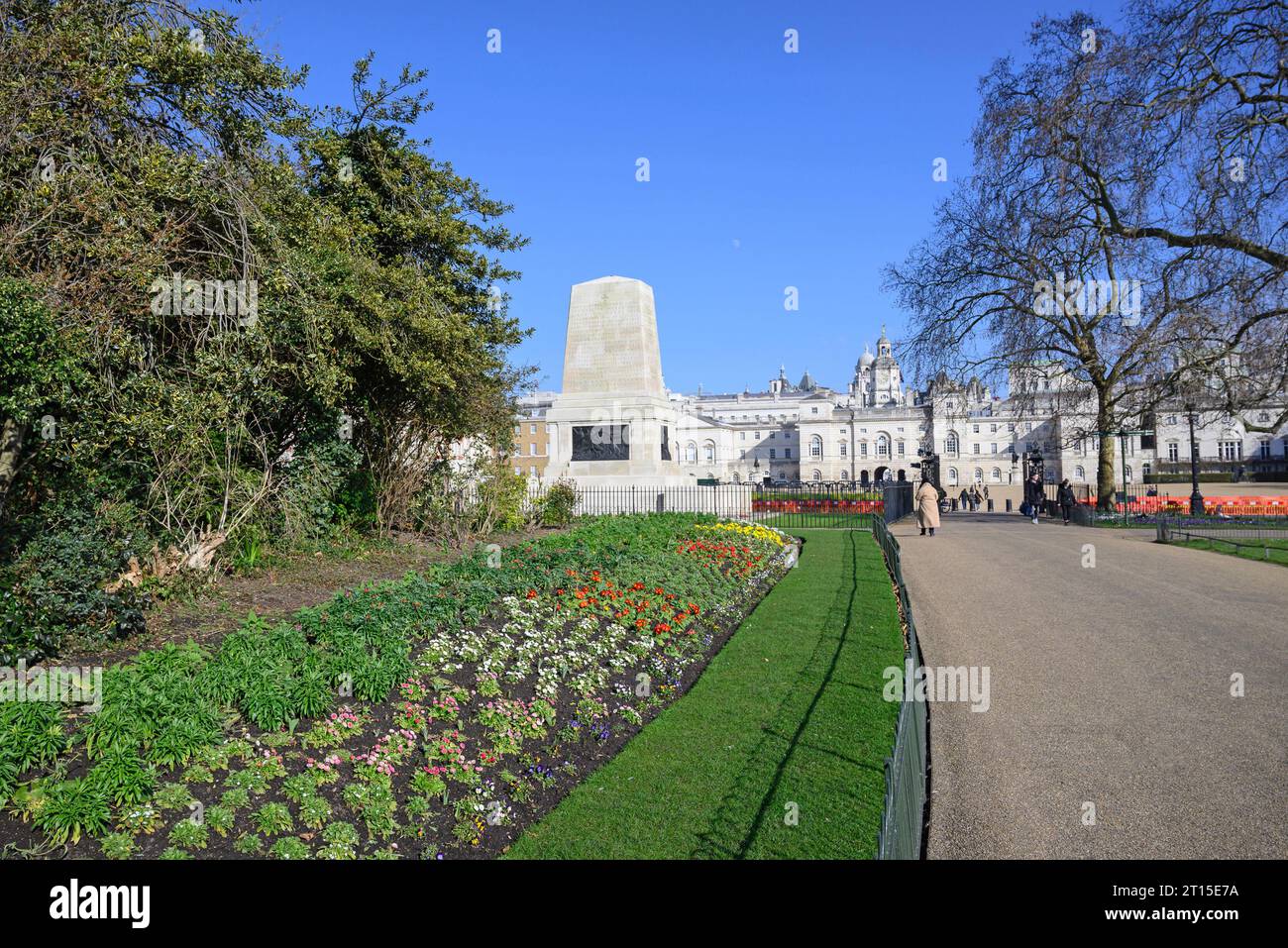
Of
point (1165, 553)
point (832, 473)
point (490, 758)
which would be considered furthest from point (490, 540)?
point (832, 473)

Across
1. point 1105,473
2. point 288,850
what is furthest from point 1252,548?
point 288,850

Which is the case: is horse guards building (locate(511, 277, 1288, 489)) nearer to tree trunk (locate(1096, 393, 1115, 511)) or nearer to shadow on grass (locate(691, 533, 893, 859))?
tree trunk (locate(1096, 393, 1115, 511))

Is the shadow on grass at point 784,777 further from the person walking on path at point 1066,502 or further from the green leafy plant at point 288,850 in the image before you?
the person walking on path at point 1066,502

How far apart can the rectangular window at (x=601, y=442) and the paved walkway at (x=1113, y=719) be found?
10.4 m

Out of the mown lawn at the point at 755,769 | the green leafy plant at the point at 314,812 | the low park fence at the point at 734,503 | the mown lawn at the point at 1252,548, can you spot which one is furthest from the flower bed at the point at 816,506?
the green leafy plant at the point at 314,812

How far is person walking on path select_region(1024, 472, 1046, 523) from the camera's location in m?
34.3

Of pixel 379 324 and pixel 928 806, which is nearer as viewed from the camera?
pixel 928 806

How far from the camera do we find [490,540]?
15633 millimetres

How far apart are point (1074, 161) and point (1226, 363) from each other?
806 cm

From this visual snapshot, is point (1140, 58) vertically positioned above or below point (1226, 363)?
above

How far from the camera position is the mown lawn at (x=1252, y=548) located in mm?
16984

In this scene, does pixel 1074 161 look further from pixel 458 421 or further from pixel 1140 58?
pixel 458 421

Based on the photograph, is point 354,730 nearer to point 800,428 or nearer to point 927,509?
point 927,509

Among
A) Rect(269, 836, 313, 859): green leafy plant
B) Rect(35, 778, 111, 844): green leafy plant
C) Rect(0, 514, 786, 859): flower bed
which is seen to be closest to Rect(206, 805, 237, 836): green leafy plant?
Rect(0, 514, 786, 859): flower bed
